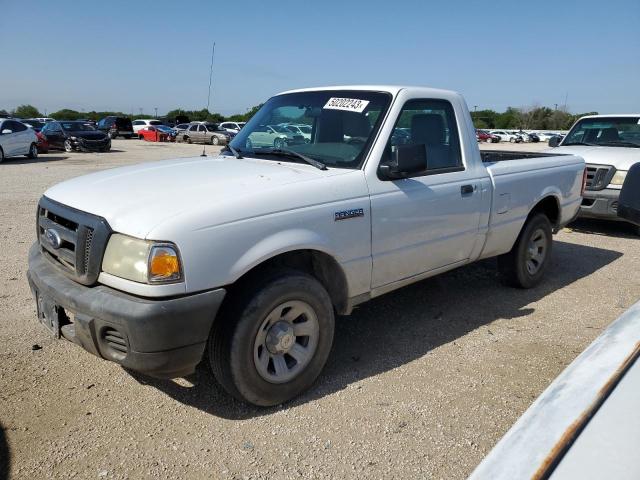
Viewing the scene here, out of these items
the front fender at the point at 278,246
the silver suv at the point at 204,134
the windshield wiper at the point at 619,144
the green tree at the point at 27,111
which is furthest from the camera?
the green tree at the point at 27,111

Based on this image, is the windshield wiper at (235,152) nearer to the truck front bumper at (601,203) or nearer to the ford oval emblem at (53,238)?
the ford oval emblem at (53,238)

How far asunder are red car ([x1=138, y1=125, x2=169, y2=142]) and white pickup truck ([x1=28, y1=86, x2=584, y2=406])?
36.2m

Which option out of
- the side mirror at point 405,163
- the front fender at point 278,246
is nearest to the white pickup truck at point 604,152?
the side mirror at point 405,163

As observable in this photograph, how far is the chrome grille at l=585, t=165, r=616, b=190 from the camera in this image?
25.5 feet

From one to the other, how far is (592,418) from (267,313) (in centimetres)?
189

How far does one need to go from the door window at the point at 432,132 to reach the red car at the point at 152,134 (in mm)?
36855

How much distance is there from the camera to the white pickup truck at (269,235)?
8.75 ft

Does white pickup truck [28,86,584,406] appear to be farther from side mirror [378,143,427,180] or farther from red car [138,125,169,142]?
red car [138,125,169,142]

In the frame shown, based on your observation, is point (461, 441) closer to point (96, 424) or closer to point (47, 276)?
point (96, 424)

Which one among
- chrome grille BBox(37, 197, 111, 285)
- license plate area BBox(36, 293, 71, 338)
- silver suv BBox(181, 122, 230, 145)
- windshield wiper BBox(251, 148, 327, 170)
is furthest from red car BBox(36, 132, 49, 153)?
license plate area BBox(36, 293, 71, 338)

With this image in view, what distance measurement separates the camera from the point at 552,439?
1.36 meters

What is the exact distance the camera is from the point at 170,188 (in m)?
3.05

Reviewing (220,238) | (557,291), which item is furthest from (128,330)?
(557,291)

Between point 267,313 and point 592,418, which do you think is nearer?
point 592,418
